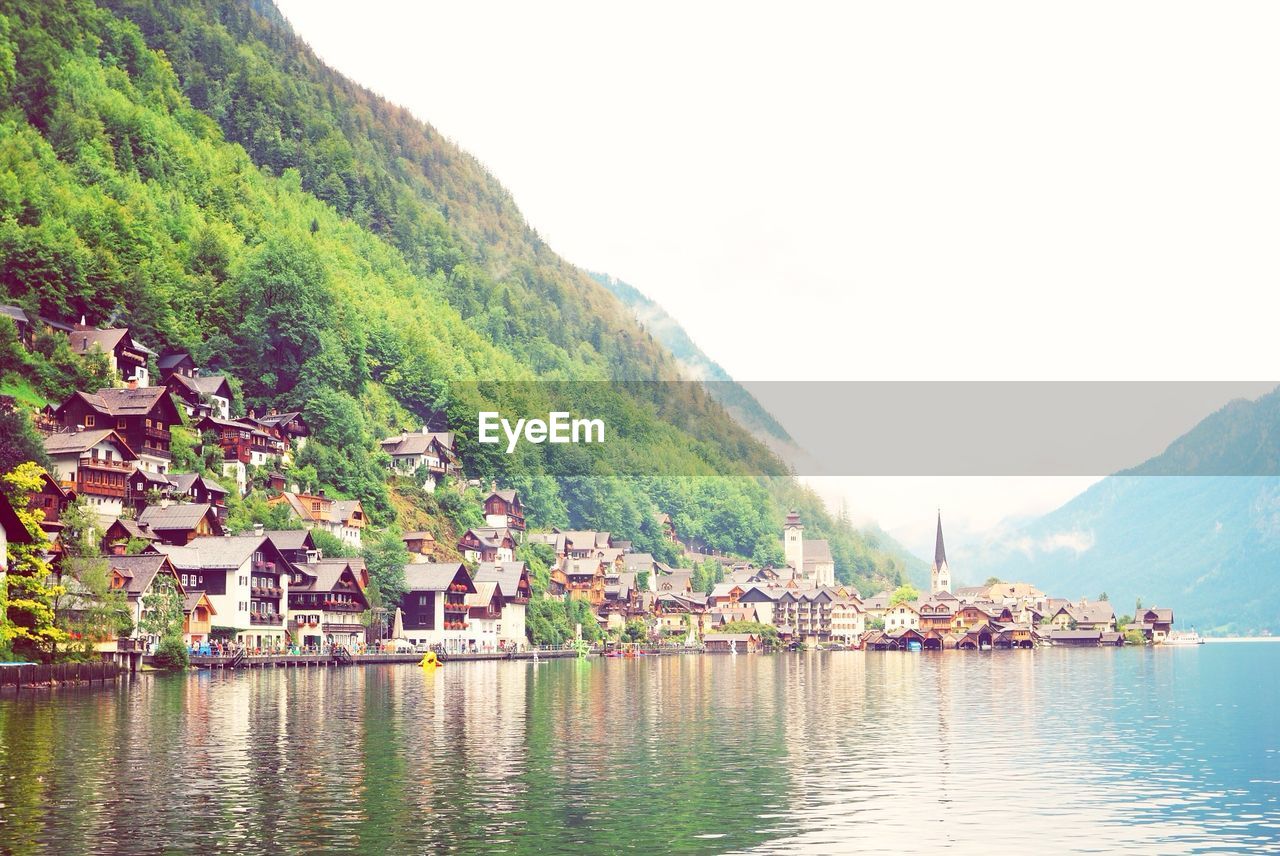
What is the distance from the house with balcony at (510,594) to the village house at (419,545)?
6.09m

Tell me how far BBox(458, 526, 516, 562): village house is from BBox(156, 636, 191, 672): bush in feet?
251

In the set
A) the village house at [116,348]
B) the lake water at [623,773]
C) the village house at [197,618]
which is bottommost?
the lake water at [623,773]

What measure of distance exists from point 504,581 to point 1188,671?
246 feet

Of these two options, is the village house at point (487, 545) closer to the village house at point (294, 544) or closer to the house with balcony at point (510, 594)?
the house with balcony at point (510, 594)

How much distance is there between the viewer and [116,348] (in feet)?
465

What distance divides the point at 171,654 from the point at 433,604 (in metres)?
52.1

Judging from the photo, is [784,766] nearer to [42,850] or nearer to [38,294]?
[42,850]

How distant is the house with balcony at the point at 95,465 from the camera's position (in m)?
117

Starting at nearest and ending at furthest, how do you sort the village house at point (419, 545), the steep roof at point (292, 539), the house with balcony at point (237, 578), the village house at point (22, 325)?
the house with balcony at point (237, 578), the village house at point (22, 325), the steep roof at point (292, 539), the village house at point (419, 545)

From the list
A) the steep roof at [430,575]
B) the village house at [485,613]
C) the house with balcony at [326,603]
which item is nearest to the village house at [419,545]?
the village house at [485,613]

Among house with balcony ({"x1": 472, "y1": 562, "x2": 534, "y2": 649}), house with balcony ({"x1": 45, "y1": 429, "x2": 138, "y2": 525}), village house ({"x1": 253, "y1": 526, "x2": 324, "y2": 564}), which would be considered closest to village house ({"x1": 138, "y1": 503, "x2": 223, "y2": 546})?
house with balcony ({"x1": 45, "y1": 429, "x2": 138, "y2": 525})

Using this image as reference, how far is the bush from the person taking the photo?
333 ft

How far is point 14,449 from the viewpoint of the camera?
99062mm

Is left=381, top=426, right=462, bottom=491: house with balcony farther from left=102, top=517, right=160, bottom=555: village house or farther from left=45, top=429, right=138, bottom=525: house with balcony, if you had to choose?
left=102, top=517, right=160, bottom=555: village house
